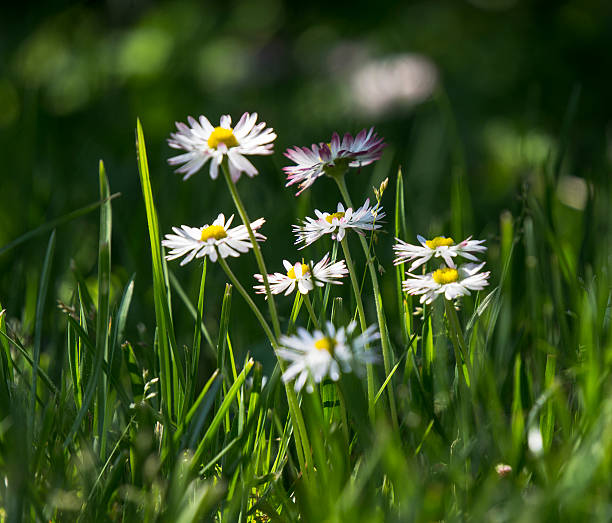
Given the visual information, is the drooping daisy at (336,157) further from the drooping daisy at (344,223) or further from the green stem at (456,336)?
the green stem at (456,336)

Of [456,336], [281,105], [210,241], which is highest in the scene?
[210,241]

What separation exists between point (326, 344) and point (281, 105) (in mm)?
2798

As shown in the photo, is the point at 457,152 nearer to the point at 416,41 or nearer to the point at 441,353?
the point at 441,353

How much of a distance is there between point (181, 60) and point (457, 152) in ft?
9.25

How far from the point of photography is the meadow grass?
45 cm

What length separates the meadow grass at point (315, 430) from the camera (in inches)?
17.7

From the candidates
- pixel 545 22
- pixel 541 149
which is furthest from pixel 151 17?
pixel 541 149

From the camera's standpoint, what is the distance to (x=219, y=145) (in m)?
0.52

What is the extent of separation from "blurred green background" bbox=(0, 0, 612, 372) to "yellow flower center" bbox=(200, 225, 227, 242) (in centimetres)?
14

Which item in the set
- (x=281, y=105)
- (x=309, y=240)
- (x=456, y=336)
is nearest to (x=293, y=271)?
(x=309, y=240)

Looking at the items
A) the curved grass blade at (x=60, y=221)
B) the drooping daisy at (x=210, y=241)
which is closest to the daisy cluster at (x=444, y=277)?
the drooping daisy at (x=210, y=241)

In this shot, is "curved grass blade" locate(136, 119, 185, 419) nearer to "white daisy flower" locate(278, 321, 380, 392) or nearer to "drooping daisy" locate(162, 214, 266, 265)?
"drooping daisy" locate(162, 214, 266, 265)

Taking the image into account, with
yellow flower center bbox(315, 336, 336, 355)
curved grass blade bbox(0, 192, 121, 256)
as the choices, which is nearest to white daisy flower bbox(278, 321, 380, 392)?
yellow flower center bbox(315, 336, 336, 355)

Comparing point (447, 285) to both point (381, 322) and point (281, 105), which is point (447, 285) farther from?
point (281, 105)
